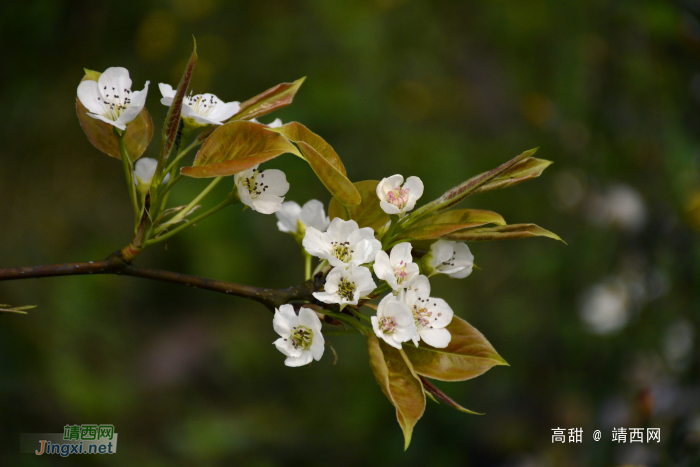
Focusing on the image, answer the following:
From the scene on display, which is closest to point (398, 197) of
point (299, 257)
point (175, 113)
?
point (175, 113)

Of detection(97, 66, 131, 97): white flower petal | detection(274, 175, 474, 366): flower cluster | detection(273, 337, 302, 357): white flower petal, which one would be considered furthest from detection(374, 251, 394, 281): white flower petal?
detection(97, 66, 131, 97): white flower petal

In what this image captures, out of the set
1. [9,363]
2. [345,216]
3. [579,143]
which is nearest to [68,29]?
[9,363]

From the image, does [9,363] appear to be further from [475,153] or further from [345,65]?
[475,153]

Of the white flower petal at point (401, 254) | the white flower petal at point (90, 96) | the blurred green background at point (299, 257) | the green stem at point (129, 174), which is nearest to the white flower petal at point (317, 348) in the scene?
the white flower petal at point (401, 254)

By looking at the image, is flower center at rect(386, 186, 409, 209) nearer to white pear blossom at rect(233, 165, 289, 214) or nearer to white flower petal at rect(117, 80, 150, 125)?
white pear blossom at rect(233, 165, 289, 214)

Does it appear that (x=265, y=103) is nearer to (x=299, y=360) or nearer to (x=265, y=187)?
(x=265, y=187)

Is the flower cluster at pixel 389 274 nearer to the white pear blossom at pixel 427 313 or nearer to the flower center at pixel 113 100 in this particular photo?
the white pear blossom at pixel 427 313
